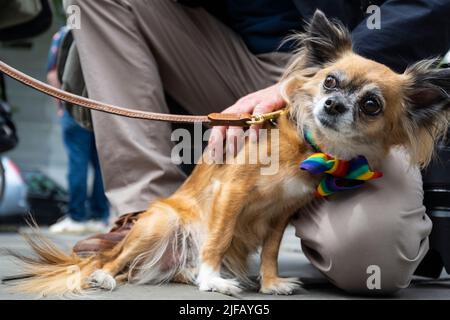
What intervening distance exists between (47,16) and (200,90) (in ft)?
3.33

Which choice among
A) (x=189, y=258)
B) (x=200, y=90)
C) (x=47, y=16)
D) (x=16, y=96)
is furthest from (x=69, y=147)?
(x=16, y=96)

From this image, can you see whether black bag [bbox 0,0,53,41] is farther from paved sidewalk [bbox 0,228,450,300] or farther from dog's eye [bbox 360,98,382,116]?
dog's eye [bbox 360,98,382,116]

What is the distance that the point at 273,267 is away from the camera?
2.43 metres

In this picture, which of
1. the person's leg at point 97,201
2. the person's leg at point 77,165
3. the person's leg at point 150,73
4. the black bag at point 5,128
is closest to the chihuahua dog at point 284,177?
the person's leg at point 150,73

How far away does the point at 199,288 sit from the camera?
234 centimetres

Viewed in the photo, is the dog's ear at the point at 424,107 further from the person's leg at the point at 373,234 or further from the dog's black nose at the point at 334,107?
the dog's black nose at the point at 334,107

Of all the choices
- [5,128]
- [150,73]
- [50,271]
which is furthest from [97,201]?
[50,271]

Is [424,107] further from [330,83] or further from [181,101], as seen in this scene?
[181,101]

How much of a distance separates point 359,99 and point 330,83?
128mm

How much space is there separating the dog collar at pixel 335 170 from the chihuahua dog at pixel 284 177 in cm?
2

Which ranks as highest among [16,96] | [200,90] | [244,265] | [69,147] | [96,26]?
[96,26]

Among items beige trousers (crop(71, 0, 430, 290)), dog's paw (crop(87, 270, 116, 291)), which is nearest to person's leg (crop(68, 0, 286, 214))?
beige trousers (crop(71, 0, 430, 290))

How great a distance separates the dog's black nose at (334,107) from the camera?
7.15 feet

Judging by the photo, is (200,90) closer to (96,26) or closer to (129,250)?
(96,26)
